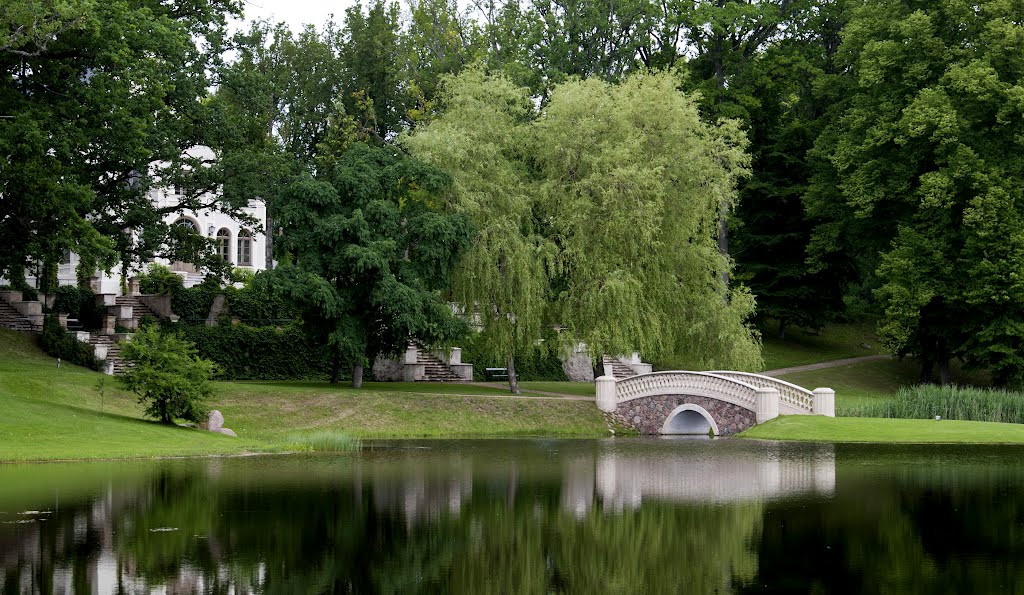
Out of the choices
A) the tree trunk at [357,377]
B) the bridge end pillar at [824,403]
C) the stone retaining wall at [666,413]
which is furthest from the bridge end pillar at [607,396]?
the tree trunk at [357,377]

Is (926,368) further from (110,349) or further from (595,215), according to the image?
(110,349)

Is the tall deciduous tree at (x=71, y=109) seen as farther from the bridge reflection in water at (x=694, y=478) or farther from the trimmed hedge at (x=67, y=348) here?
the bridge reflection in water at (x=694, y=478)

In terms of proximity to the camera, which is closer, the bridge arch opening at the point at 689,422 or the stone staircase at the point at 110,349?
the bridge arch opening at the point at 689,422

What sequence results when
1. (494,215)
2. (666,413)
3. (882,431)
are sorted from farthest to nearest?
(494,215) < (666,413) < (882,431)

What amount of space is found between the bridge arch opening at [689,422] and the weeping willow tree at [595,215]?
278 centimetres

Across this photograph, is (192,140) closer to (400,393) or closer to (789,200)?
(400,393)

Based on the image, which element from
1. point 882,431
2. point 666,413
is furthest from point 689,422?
point 882,431

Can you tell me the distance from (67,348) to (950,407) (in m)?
31.8

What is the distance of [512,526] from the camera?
1895 cm

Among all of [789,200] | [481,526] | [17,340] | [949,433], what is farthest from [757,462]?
[789,200]

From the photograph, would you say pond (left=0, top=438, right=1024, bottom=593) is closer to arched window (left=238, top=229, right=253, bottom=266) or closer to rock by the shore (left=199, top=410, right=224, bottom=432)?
rock by the shore (left=199, top=410, right=224, bottom=432)

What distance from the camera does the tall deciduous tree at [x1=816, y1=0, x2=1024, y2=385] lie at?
48219 mm

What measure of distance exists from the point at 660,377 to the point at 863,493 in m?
19.0

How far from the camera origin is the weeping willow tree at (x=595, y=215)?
4291 cm
